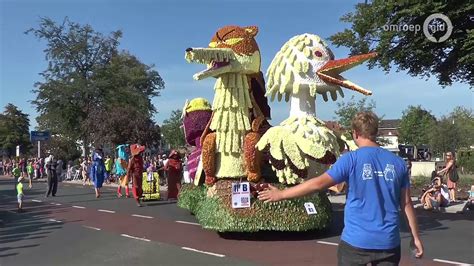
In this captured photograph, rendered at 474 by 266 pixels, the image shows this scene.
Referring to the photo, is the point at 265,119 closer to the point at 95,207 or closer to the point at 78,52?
Answer: the point at 95,207

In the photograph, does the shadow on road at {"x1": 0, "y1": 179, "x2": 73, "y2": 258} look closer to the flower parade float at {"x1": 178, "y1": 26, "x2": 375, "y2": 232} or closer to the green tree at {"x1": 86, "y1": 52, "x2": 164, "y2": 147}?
the flower parade float at {"x1": 178, "y1": 26, "x2": 375, "y2": 232}

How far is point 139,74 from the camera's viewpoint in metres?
43.0

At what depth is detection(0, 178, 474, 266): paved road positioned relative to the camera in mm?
7062

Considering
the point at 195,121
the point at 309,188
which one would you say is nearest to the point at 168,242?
the point at 195,121

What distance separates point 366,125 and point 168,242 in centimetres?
574

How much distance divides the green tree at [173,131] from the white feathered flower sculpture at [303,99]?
39424mm

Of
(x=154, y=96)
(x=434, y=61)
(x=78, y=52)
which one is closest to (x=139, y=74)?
(x=154, y=96)

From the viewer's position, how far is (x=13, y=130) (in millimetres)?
66312

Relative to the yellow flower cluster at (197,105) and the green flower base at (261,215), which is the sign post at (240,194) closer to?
the green flower base at (261,215)

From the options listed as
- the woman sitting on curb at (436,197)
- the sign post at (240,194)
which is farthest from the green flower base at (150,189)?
the sign post at (240,194)

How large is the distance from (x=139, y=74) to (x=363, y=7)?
102 feet

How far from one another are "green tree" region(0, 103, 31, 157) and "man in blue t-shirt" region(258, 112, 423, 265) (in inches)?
2490

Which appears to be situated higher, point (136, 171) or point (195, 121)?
point (195, 121)

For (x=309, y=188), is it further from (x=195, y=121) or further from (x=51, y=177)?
(x=51, y=177)
